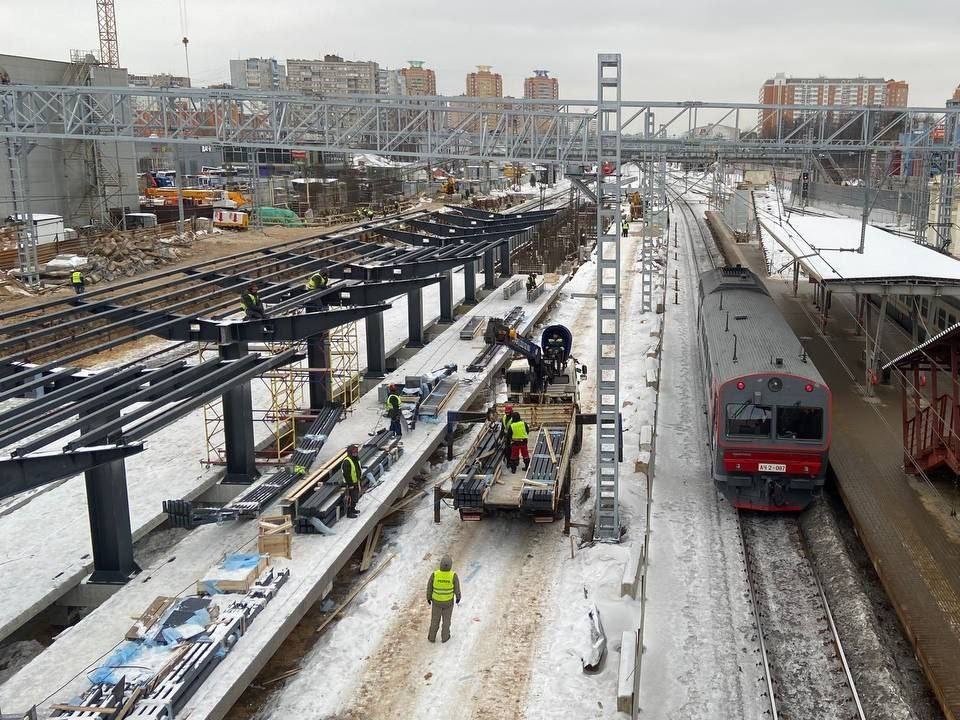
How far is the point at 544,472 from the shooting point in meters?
14.8

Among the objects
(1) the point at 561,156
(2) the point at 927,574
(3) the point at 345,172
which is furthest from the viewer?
(3) the point at 345,172

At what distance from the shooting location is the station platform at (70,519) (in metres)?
12.0

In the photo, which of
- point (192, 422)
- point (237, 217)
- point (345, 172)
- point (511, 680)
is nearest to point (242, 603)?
point (511, 680)

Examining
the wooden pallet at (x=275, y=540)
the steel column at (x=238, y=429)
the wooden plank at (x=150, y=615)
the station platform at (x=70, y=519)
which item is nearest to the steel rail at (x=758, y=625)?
the wooden pallet at (x=275, y=540)

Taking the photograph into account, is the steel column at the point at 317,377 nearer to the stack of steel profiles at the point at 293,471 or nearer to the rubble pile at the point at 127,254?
the stack of steel profiles at the point at 293,471

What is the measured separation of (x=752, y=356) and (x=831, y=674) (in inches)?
257

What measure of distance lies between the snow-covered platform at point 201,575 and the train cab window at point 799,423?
6.68 meters

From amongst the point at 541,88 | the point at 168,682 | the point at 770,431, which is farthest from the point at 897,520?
the point at 541,88

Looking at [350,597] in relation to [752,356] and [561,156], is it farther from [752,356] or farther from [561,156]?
[561,156]

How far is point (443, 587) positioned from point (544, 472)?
14.1 feet

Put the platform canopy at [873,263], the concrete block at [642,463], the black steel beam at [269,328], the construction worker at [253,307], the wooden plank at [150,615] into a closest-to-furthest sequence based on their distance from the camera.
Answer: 1. the wooden plank at [150,615]
2. the black steel beam at [269,328]
3. the construction worker at [253,307]
4. the concrete block at [642,463]
5. the platform canopy at [873,263]

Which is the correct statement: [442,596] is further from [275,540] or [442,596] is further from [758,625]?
[758,625]

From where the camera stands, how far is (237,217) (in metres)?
56.7

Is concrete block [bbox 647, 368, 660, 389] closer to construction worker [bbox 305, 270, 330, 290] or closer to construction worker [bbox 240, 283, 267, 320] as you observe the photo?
construction worker [bbox 305, 270, 330, 290]
